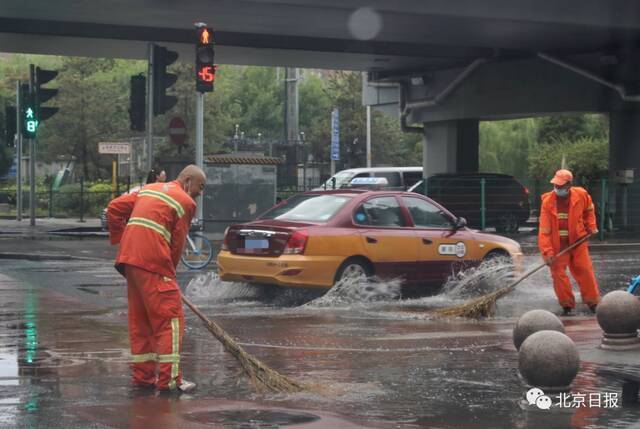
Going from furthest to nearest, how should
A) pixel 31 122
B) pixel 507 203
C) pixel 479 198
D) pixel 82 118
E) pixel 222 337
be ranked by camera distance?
pixel 82 118, pixel 507 203, pixel 479 198, pixel 31 122, pixel 222 337

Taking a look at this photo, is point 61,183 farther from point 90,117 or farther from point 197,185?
point 197,185

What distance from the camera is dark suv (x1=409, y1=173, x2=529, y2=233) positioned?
32.3 m

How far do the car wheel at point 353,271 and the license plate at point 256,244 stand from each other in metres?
0.89

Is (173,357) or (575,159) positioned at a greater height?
(575,159)

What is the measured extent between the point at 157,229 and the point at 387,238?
6.52 m

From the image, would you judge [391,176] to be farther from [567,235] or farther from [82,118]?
[567,235]

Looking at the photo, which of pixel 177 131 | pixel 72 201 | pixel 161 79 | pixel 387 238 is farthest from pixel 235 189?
pixel 72 201

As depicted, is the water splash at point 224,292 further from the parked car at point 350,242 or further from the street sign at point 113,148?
the street sign at point 113,148

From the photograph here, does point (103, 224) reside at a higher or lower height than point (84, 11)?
lower

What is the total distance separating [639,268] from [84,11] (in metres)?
13.2

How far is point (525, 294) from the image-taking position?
15.9 metres

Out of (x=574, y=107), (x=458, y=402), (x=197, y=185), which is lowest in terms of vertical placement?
(x=458, y=402)

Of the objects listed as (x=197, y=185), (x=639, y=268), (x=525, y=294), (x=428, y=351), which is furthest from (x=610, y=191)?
(x=197, y=185)

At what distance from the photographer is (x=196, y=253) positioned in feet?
69.4
